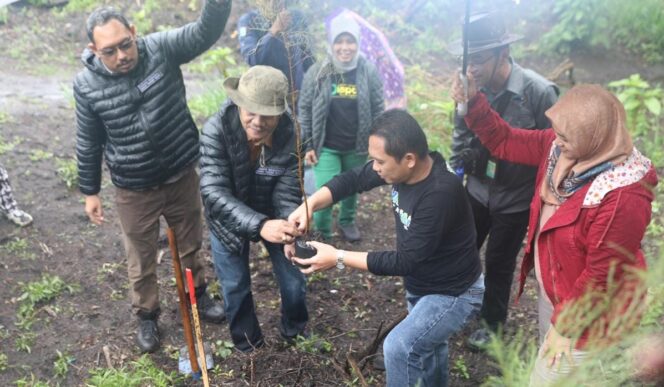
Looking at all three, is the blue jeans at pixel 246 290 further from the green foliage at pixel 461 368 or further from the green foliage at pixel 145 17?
the green foliage at pixel 145 17

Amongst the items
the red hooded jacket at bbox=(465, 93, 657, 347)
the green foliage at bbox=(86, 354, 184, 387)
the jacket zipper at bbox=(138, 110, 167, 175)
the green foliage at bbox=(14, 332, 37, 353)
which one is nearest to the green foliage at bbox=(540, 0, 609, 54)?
the red hooded jacket at bbox=(465, 93, 657, 347)

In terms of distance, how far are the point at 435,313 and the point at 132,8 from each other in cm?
1172

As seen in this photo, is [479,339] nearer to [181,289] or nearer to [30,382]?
[181,289]

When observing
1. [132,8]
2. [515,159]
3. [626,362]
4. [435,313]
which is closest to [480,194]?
[515,159]

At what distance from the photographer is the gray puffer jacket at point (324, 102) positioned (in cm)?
476

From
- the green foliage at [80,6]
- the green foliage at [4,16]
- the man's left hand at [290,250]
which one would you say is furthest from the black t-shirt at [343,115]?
the green foliage at [4,16]

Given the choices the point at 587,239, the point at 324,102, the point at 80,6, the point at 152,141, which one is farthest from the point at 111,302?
the point at 80,6

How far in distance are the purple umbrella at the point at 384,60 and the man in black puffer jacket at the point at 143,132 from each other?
3.97 meters

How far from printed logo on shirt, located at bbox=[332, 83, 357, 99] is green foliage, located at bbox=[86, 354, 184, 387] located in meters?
2.75

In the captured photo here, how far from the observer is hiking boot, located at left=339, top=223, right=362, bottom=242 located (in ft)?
17.8

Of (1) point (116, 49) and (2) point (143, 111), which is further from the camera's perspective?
(2) point (143, 111)

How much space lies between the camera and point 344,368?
3500mm

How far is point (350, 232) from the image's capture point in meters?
5.47

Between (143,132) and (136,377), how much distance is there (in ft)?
5.34
